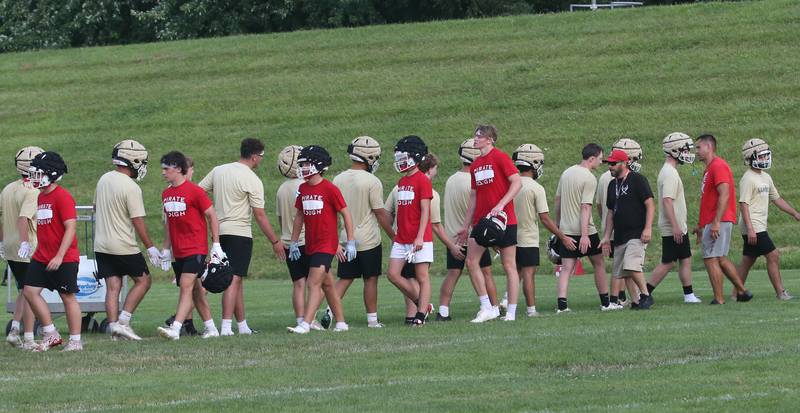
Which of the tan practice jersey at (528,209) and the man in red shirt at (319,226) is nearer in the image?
the man in red shirt at (319,226)

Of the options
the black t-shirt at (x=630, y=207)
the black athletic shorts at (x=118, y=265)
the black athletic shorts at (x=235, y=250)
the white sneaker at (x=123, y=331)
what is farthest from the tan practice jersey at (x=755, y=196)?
the white sneaker at (x=123, y=331)

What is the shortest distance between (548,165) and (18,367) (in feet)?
66.6

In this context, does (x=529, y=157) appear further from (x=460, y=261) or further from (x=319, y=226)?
(x=319, y=226)

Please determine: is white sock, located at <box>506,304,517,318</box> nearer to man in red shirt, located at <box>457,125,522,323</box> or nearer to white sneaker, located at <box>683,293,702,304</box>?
man in red shirt, located at <box>457,125,522,323</box>

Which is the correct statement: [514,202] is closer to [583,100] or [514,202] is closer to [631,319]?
[631,319]

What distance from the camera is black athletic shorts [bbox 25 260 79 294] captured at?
1323 cm

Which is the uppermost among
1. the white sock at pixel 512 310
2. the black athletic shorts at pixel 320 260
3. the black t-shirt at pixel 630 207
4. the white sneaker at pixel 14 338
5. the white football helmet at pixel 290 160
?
the white football helmet at pixel 290 160

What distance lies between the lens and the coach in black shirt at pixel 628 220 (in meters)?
15.4

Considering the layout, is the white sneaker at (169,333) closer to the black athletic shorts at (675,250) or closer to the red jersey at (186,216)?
→ the red jersey at (186,216)

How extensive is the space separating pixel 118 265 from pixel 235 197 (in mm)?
1346

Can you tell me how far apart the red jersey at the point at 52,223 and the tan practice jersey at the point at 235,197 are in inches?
67.3

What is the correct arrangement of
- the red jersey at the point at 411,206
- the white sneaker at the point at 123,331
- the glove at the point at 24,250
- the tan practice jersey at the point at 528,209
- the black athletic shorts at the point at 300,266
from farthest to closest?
the tan practice jersey at the point at 528,209 → the black athletic shorts at the point at 300,266 → the red jersey at the point at 411,206 → the white sneaker at the point at 123,331 → the glove at the point at 24,250

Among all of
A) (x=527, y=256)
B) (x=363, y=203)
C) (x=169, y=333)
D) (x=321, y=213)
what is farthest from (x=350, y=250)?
(x=527, y=256)

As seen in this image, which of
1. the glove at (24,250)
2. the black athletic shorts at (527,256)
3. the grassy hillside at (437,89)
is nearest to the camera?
the glove at (24,250)
